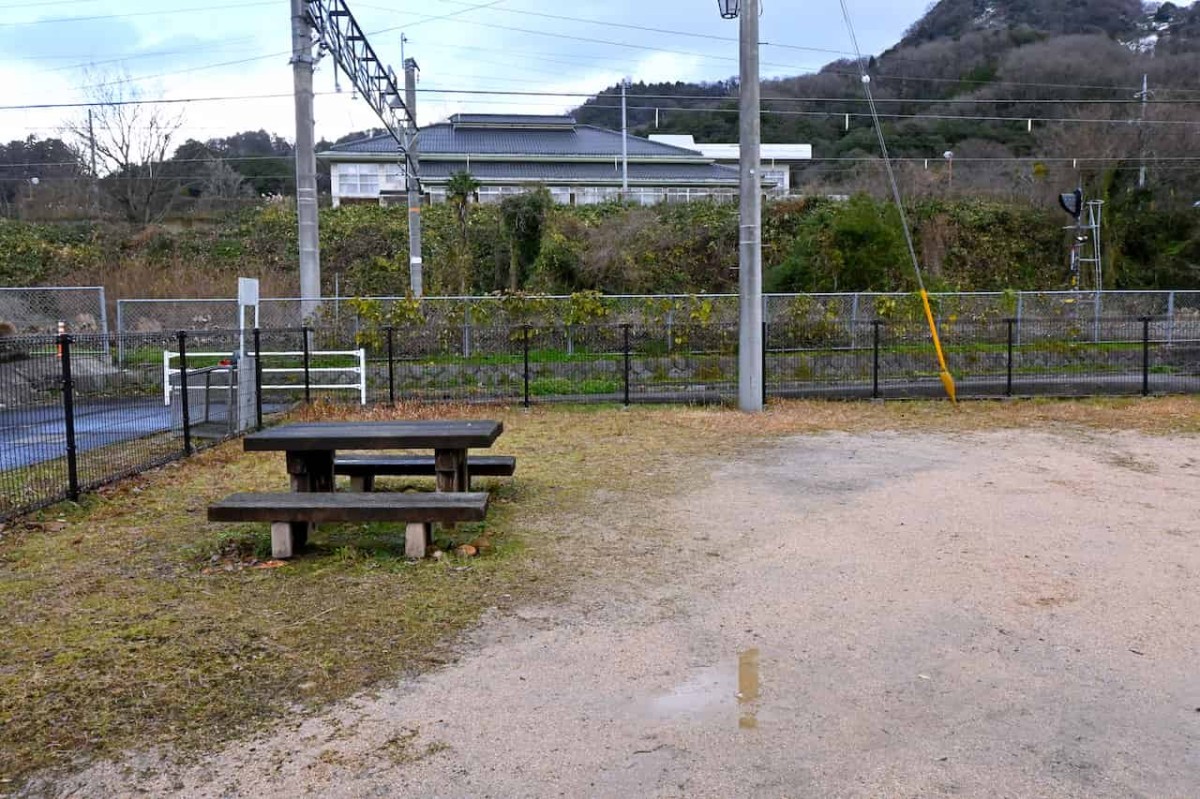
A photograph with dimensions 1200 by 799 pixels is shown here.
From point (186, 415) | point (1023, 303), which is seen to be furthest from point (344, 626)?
point (1023, 303)

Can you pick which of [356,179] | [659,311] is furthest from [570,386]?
[356,179]

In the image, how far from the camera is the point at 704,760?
11.3 ft

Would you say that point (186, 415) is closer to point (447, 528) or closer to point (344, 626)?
point (447, 528)

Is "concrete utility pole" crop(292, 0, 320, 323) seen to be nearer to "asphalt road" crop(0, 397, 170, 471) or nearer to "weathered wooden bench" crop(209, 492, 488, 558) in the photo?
"asphalt road" crop(0, 397, 170, 471)

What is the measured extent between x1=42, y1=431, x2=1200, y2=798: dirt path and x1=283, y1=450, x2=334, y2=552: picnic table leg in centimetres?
→ 202

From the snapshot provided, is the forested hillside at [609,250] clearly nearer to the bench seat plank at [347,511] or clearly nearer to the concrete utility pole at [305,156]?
the concrete utility pole at [305,156]

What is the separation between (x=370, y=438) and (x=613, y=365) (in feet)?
37.5

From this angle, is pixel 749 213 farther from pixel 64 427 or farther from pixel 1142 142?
pixel 1142 142

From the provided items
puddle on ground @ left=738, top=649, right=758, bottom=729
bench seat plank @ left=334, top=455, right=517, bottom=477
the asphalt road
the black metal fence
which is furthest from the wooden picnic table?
the black metal fence

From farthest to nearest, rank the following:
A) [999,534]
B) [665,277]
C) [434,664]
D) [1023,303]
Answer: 1. [665,277]
2. [1023,303]
3. [999,534]
4. [434,664]

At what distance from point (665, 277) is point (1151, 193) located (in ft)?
57.2

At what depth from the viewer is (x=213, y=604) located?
5.33 m

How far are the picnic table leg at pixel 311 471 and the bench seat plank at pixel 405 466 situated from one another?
1.65ft

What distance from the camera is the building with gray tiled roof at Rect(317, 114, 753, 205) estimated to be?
40188 millimetres
